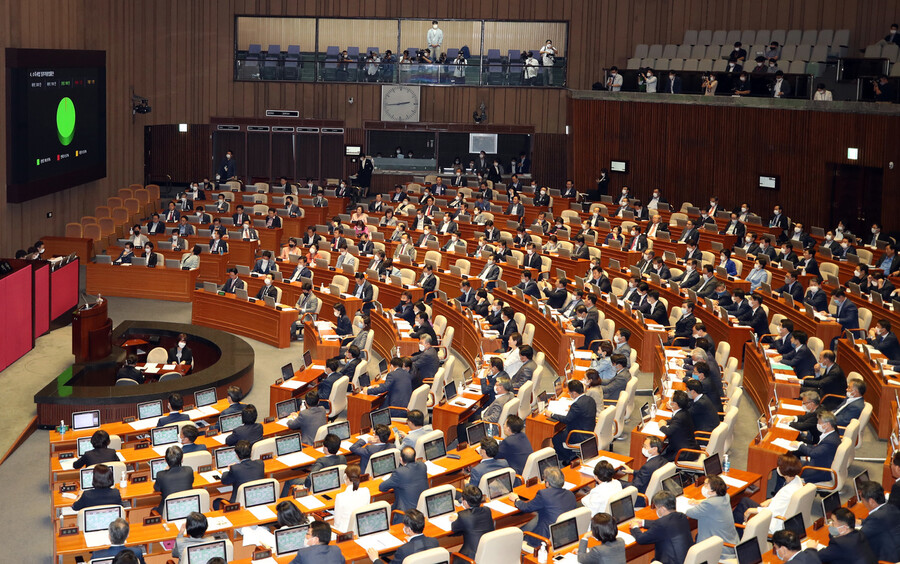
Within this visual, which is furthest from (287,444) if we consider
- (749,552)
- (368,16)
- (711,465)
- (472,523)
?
(368,16)

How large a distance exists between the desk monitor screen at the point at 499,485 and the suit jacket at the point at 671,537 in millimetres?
1686

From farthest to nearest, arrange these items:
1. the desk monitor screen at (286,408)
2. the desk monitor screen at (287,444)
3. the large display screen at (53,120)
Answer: the large display screen at (53,120)
the desk monitor screen at (286,408)
the desk monitor screen at (287,444)

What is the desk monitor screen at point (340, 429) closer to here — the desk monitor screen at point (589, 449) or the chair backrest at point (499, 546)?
the desk monitor screen at point (589, 449)

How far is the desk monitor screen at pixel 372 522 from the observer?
8984 millimetres

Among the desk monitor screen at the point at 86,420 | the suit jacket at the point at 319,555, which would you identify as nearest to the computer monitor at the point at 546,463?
the suit jacket at the point at 319,555

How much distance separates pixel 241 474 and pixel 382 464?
139 cm

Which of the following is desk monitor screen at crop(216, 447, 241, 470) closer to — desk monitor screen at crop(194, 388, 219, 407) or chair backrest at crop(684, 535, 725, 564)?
desk monitor screen at crop(194, 388, 219, 407)

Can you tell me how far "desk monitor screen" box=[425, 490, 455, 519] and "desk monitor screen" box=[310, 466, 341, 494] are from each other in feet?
3.80

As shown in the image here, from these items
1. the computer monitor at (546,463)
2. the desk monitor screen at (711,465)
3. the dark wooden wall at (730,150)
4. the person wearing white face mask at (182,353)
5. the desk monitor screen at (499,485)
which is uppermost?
the dark wooden wall at (730,150)

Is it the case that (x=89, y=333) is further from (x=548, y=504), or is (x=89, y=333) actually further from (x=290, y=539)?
(x=548, y=504)

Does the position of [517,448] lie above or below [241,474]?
above

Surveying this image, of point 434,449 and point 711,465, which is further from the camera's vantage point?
point 434,449

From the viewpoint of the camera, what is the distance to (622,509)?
9062 mm

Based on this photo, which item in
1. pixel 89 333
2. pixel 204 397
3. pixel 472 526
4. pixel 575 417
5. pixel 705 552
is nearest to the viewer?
pixel 705 552
